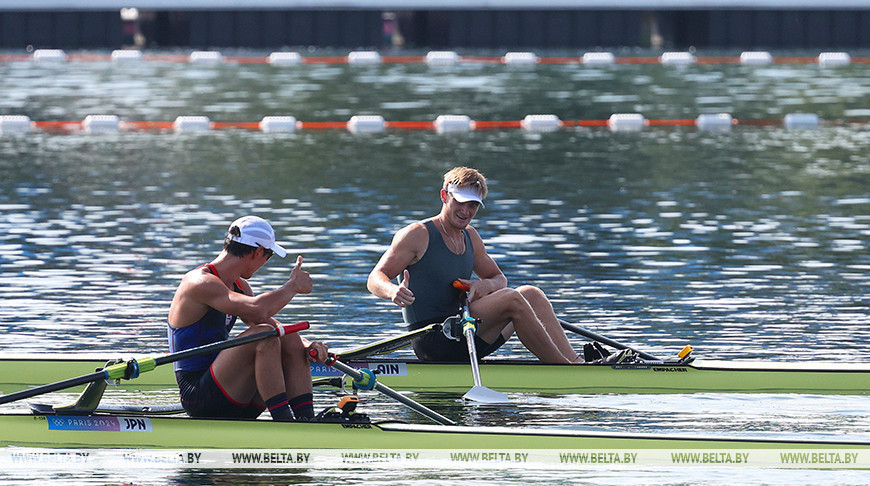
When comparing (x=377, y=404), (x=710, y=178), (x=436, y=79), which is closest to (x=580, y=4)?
(x=436, y=79)

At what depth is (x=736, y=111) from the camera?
3134 cm

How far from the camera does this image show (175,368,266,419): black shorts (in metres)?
9.09

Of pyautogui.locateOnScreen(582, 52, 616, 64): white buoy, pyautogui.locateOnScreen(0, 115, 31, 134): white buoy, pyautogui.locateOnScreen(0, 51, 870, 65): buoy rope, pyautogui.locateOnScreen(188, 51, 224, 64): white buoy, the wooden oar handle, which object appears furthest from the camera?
pyautogui.locateOnScreen(0, 51, 870, 65): buoy rope

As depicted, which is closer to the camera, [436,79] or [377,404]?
[377,404]

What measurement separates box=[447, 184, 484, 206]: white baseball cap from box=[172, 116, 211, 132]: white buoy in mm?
18412

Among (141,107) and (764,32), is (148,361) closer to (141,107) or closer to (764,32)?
(141,107)

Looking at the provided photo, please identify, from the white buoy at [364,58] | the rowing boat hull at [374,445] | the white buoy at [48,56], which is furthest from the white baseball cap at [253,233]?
the white buoy at [48,56]

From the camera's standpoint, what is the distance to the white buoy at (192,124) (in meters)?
28.5

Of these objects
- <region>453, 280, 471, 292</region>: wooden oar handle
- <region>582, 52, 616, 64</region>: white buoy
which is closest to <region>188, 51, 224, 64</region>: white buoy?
<region>582, 52, 616, 64</region>: white buoy

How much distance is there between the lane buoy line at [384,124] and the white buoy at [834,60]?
514 inches

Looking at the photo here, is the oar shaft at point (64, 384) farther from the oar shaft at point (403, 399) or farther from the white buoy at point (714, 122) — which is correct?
the white buoy at point (714, 122)

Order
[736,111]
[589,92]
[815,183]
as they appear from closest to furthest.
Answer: [815,183], [736,111], [589,92]

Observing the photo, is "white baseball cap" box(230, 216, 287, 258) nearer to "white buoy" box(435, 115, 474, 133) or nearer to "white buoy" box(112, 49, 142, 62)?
"white buoy" box(435, 115, 474, 133)

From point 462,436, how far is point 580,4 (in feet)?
128
